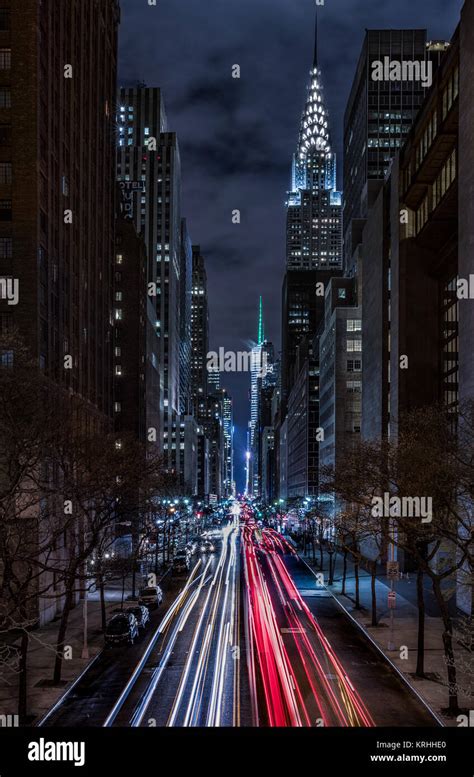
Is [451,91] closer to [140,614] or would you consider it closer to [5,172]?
[5,172]

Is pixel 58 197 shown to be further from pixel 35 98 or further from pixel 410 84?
pixel 410 84

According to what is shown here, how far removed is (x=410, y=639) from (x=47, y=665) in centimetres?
1691

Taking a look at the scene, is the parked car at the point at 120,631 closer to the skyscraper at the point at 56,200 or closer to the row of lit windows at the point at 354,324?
the skyscraper at the point at 56,200

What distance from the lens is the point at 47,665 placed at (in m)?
30.4

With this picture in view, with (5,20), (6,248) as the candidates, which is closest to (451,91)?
(5,20)

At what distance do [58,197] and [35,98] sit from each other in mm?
7859

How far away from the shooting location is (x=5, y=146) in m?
45.2

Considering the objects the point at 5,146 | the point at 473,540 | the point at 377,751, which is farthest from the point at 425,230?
the point at 377,751

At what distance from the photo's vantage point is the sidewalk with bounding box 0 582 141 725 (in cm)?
2431

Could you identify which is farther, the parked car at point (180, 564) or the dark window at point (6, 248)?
the parked car at point (180, 564)

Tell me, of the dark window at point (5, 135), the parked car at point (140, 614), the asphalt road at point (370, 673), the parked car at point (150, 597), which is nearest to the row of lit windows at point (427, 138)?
the dark window at point (5, 135)

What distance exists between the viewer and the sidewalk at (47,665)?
957 inches

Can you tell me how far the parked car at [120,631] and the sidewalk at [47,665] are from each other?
72 centimetres

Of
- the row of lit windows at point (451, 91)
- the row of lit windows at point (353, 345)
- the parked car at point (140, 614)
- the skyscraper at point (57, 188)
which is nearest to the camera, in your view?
the parked car at point (140, 614)
